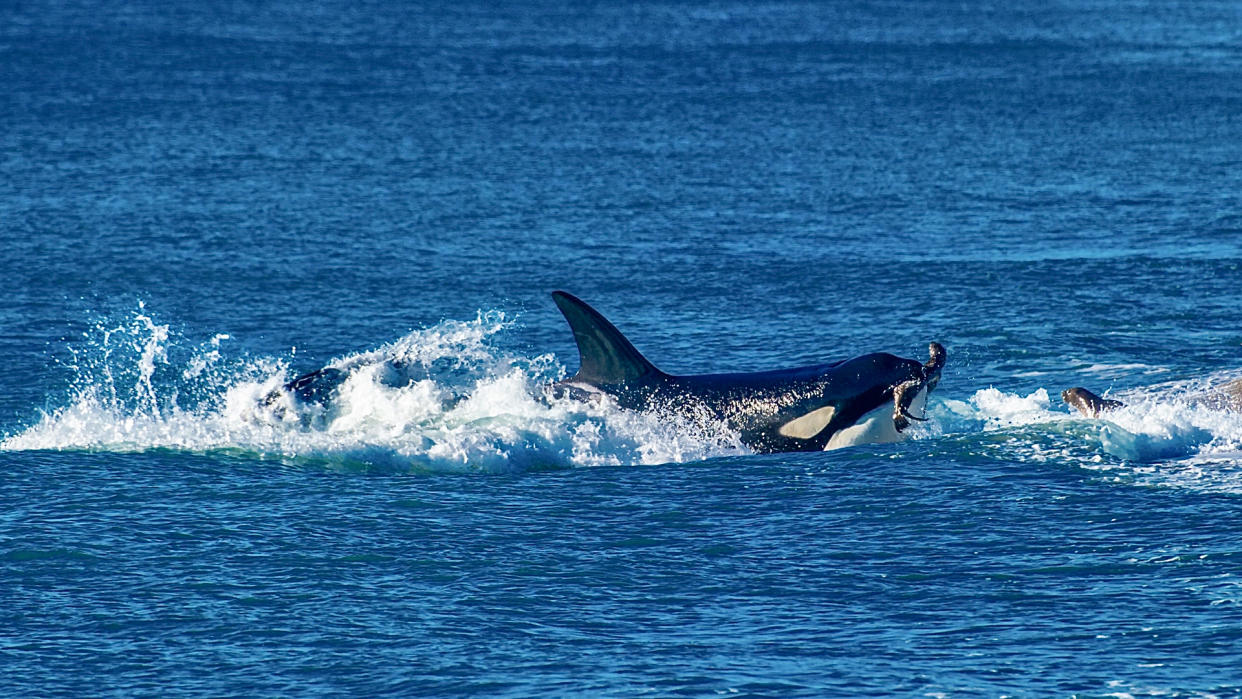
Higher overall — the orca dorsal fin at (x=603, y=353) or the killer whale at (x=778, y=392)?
the orca dorsal fin at (x=603, y=353)

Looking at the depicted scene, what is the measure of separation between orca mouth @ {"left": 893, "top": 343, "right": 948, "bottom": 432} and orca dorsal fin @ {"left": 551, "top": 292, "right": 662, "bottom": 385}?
7.63 ft

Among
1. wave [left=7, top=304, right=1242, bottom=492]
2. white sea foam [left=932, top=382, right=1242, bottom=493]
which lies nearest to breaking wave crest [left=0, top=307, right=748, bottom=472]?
wave [left=7, top=304, right=1242, bottom=492]

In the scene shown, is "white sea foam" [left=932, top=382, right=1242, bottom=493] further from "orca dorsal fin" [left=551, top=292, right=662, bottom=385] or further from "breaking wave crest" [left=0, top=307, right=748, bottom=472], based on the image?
"orca dorsal fin" [left=551, top=292, right=662, bottom=385]

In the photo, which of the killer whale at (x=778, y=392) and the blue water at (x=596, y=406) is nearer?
the blue water at (x=596, y=406)

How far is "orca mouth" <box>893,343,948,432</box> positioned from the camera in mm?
16594

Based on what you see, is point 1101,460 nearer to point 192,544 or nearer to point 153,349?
point 192,544

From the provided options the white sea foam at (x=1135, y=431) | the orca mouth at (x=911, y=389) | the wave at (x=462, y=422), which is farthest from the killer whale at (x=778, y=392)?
the white sea foam at (x=1135, y=431)

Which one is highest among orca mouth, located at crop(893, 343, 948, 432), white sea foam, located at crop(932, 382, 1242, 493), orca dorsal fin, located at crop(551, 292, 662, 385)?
orca dorsal fin, located at crop(551, 292, 662, 385)

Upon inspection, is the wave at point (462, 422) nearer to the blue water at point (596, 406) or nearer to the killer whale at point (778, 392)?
the blue water at point (596, 406)

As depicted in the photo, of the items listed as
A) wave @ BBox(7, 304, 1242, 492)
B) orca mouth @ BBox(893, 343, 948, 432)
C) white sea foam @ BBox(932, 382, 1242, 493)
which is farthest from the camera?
orca mouth @ BBox(893, 343, 948, 432)

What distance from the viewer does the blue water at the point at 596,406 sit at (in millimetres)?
11680

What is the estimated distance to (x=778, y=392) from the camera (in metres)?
16.7

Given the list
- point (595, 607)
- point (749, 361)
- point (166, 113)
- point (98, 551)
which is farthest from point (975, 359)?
point (166, 113)

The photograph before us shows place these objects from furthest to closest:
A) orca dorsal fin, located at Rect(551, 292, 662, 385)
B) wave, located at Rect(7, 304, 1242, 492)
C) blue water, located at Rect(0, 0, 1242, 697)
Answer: orca dorsal fin, located at Rect(551, 292, 662, 385) → wave, located at Rect(7, 304, 1242, 492) → blue water, located at Rect(0, 0, 1242, 697)
